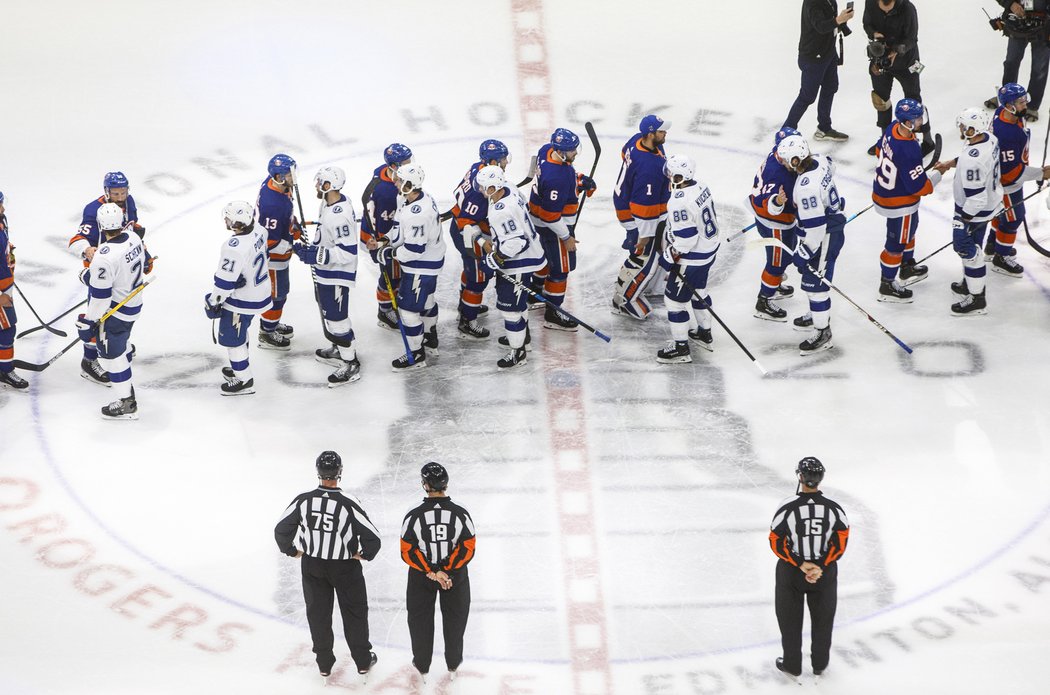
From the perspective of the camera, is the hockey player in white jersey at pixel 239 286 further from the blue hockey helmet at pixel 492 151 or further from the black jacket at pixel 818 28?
the black jacket at pixel 818 28

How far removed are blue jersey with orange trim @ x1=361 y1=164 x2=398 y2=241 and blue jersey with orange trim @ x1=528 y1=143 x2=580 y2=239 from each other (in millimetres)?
772

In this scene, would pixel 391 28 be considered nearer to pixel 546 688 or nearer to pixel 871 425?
pixel 871 425

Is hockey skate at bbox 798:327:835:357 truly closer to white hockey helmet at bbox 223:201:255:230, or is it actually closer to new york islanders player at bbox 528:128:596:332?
new york islanders player at bbox 528:128:596:332

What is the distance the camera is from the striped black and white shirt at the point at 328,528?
18.7 feet

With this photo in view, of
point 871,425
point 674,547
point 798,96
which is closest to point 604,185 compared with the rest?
point 798,96

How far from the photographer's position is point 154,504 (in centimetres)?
717

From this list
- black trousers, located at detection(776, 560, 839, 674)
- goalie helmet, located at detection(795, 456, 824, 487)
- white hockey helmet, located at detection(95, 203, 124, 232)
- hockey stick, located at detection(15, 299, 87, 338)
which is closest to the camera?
goalie helmet, located at detection(795, 456, 824, 487)

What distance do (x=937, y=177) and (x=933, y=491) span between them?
2.27 m

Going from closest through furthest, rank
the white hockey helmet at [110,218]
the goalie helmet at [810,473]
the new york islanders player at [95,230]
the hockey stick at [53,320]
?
the goalie helmet at [810,473]
the white hockey helmet at [110,218]
the new york islanders player at [95,230]
the hockey stick at [53,320]

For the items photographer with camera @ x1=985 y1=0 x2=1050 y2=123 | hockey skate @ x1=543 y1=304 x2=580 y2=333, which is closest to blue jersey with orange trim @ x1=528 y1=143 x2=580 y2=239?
hockey skate @ x1=543 y1=304 x2=580 y2=333

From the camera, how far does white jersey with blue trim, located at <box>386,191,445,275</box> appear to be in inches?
306

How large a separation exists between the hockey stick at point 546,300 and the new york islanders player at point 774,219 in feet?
3.19

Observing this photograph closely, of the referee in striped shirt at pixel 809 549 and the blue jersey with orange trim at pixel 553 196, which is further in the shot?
the blue jersey with orange trim at pixel 553 196

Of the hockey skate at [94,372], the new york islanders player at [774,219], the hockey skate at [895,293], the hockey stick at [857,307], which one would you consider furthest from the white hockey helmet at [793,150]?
the hockey skate at [94,372]
